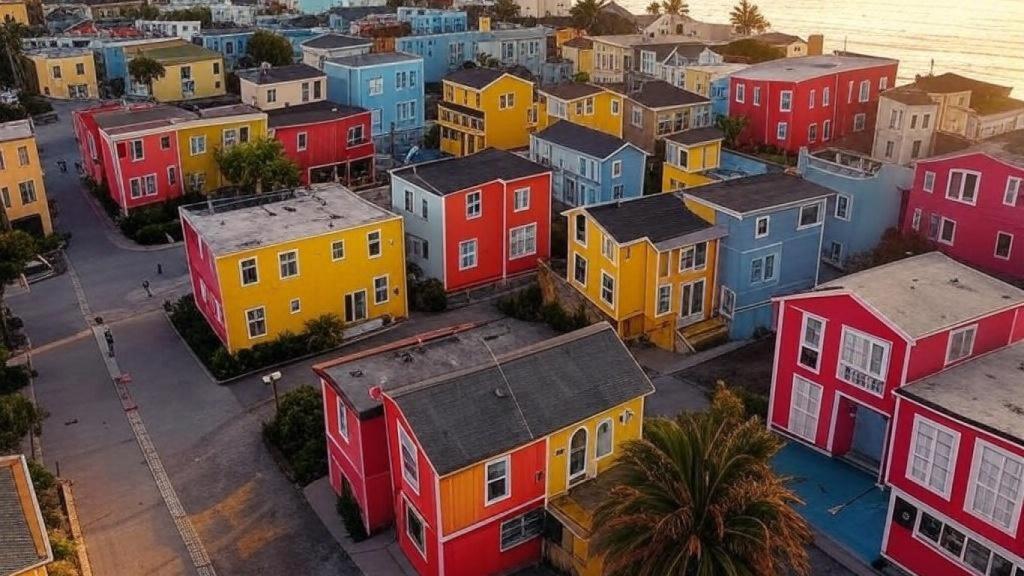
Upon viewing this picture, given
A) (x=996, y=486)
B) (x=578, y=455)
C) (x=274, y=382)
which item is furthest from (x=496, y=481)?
(x=996, y=486)

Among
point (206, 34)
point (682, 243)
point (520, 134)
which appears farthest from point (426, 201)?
point (206, 34)

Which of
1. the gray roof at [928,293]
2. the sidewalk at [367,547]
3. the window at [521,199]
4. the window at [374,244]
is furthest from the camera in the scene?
the window at [521,199]

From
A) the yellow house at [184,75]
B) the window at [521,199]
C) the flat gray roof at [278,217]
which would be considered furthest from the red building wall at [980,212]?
the yellow house at [184,75]

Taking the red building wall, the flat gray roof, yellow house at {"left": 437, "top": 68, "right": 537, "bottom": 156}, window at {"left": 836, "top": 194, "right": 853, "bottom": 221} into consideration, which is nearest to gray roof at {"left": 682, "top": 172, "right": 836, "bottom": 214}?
window at {"left": 836, "top": 194, "right": 853, "bottom": 221}

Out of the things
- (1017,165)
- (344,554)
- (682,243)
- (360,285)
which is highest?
(1017,165)

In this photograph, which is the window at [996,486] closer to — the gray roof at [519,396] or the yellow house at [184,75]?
the gray roof at [519,396]

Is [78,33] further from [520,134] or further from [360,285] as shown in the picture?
[360,285]
